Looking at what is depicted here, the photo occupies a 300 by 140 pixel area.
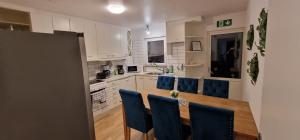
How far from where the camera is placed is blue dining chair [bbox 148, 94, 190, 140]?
1.71 metres

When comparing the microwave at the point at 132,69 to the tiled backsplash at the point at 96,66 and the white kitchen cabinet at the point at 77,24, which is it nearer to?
the tiled backsplash at the point at 96,66

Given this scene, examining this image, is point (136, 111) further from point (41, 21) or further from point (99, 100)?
point (41, 21)

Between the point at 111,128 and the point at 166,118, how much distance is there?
5.48 feet

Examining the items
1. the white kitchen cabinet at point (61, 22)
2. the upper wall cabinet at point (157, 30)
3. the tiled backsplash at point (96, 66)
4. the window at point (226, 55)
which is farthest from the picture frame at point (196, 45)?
the white kitchen cabinet at point (61, 22)

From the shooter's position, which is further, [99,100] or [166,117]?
[99,100]

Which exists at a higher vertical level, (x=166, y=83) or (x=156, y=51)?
(x=156, y=51)

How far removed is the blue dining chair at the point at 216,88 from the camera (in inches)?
98.5

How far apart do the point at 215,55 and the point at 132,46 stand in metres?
2.60

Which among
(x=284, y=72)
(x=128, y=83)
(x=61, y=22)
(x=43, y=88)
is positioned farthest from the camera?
(x=128, y=83)

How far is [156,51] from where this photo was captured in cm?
475

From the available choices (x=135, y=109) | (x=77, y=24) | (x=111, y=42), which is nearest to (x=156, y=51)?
(x=111, y=42)

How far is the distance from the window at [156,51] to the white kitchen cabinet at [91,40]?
68.4 inches

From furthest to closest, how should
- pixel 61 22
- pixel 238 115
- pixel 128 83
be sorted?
pixel 128 83
pixel 61 22
pixel 238 115

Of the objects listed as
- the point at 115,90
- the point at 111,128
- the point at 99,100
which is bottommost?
the point at 111,128
